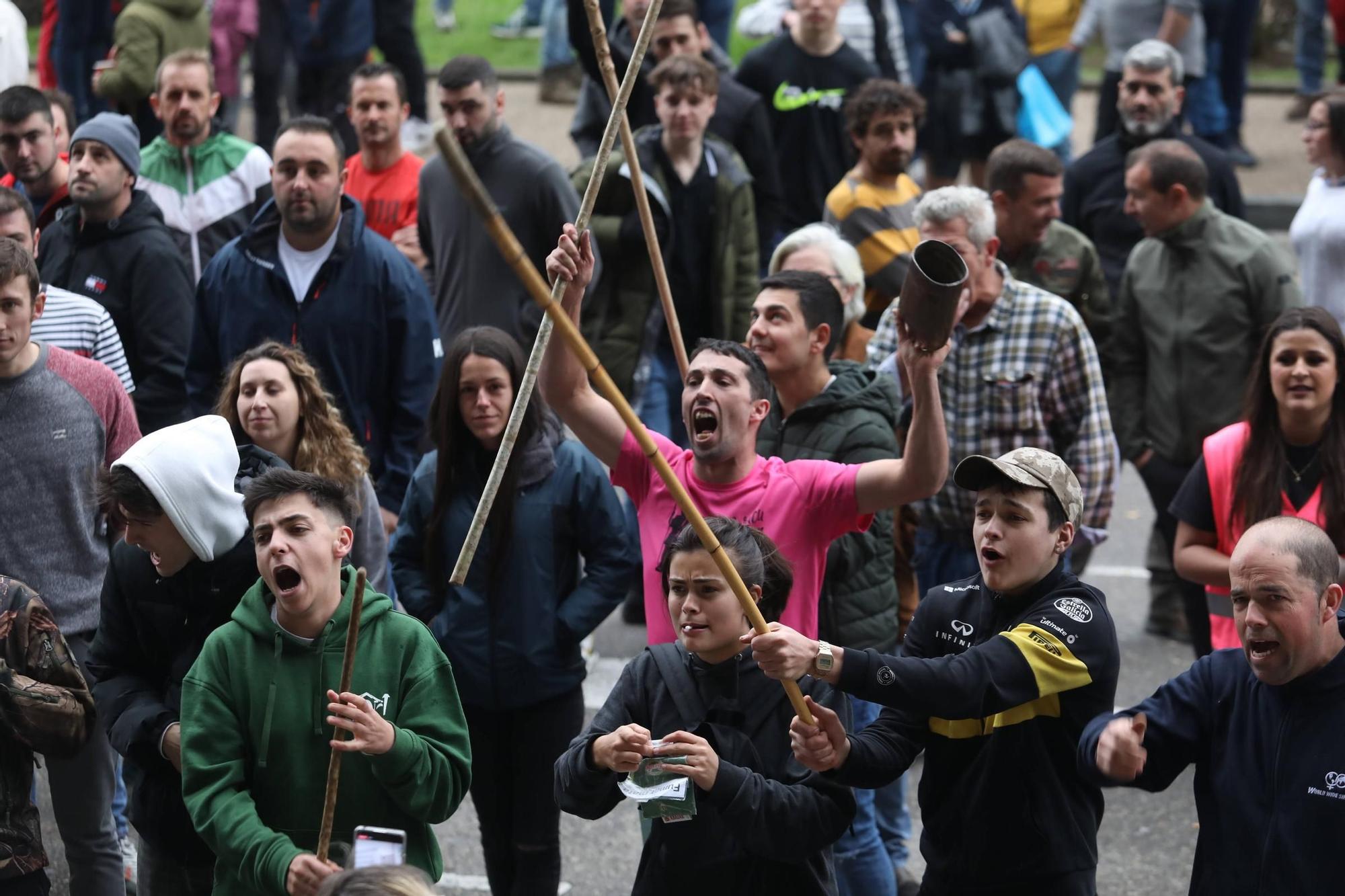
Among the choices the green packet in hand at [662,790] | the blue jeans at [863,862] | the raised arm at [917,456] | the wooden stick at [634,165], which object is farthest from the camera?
the blue jeans at [863,862]

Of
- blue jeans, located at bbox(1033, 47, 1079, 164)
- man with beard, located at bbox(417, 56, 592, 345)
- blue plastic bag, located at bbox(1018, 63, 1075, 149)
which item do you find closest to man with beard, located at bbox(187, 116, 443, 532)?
man with beard, located at bbox(417, 56, 592, 345)

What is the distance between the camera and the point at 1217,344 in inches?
269

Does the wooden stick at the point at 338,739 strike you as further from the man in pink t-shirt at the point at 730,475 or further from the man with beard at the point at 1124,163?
the man with beard at the point at 1124,163

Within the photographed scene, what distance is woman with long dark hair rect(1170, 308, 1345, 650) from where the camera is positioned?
17.1 feet

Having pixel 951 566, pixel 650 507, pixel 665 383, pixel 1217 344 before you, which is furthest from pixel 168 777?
pixel 1217 344

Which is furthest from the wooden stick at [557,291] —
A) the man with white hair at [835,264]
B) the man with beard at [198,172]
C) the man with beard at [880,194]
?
the man with beard at [198,172]

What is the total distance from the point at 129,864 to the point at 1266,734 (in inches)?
142

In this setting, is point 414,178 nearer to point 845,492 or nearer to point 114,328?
point 114,328

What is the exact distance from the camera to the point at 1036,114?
33.3 feet

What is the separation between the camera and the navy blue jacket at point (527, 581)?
506 cm

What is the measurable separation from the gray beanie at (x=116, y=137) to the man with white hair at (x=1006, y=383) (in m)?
2.96

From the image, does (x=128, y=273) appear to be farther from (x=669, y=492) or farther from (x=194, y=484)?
(x=669, y=492)

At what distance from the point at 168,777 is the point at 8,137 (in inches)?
152

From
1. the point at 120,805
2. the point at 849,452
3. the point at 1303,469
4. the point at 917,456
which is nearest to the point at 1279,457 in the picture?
the point at 1303,469
